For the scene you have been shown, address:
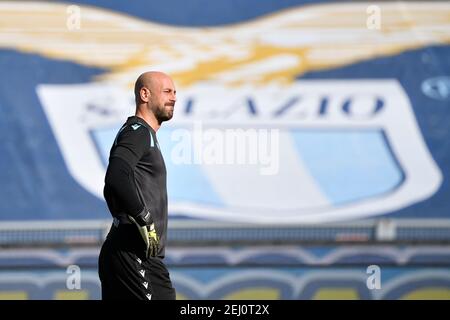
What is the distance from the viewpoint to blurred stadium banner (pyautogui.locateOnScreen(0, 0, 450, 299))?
631 cm

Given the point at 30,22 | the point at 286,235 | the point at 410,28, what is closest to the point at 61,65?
the point at 30,22

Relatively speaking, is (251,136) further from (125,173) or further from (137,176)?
(125,173)

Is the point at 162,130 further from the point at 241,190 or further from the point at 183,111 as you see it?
the point at 241,190

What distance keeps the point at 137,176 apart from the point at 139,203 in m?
0.15

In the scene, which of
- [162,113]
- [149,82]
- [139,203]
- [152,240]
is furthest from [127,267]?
[149,82]

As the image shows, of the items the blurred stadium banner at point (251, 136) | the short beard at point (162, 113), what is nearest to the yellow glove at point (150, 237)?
the short beard at point (162, 113)

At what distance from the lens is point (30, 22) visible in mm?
6367

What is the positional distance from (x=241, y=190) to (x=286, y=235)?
0.38 meters

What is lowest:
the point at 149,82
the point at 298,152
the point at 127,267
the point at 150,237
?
the point at 127,267

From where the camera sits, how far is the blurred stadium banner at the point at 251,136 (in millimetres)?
6309

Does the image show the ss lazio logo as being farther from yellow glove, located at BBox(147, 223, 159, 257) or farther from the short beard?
yellow glove, located at BBox(147, 223, 159, 257)

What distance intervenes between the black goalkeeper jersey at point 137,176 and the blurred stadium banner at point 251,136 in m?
1.66

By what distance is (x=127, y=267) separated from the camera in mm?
4605

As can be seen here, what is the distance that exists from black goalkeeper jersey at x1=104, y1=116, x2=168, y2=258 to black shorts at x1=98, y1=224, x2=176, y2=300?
0.09 meters
